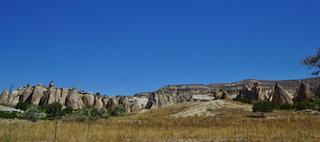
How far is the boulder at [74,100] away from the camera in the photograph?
99525 mm

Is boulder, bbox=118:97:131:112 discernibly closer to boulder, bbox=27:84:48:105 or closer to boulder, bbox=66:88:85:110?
boulder, bbox=66:88:85:110

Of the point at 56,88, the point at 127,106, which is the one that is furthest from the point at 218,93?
the point at 56,88

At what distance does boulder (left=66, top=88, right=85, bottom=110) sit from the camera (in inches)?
3918

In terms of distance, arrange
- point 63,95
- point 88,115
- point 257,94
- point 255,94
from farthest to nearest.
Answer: point 63,95 → point 255,94 → point 257,94 → point 88,115

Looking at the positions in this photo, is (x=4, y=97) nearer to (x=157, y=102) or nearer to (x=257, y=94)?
(x=157, y=102)

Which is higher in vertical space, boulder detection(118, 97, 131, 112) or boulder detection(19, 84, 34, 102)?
boulder detection(19, 84, 34, 102)

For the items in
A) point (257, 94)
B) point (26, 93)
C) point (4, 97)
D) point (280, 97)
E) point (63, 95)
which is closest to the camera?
point (280, 97)

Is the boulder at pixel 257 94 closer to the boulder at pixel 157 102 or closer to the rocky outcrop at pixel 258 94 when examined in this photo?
the rocky outcrop at pixel 258 94

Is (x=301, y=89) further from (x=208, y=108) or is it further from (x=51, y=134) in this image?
(x=51, y=134)

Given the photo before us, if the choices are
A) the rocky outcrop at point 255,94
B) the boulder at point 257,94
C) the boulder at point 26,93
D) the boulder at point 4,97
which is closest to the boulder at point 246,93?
the rocky outcrop at point 255,94

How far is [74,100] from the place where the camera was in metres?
100

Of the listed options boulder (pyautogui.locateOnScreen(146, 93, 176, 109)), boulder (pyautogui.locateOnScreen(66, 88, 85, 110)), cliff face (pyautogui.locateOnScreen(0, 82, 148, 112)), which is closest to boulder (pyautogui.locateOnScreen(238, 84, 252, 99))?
boulder (pyautogui.locateOnScreen(146, 93, 176, 109))

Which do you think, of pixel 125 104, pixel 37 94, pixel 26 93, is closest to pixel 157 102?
pixel 125 104

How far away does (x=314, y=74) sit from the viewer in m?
10.4
